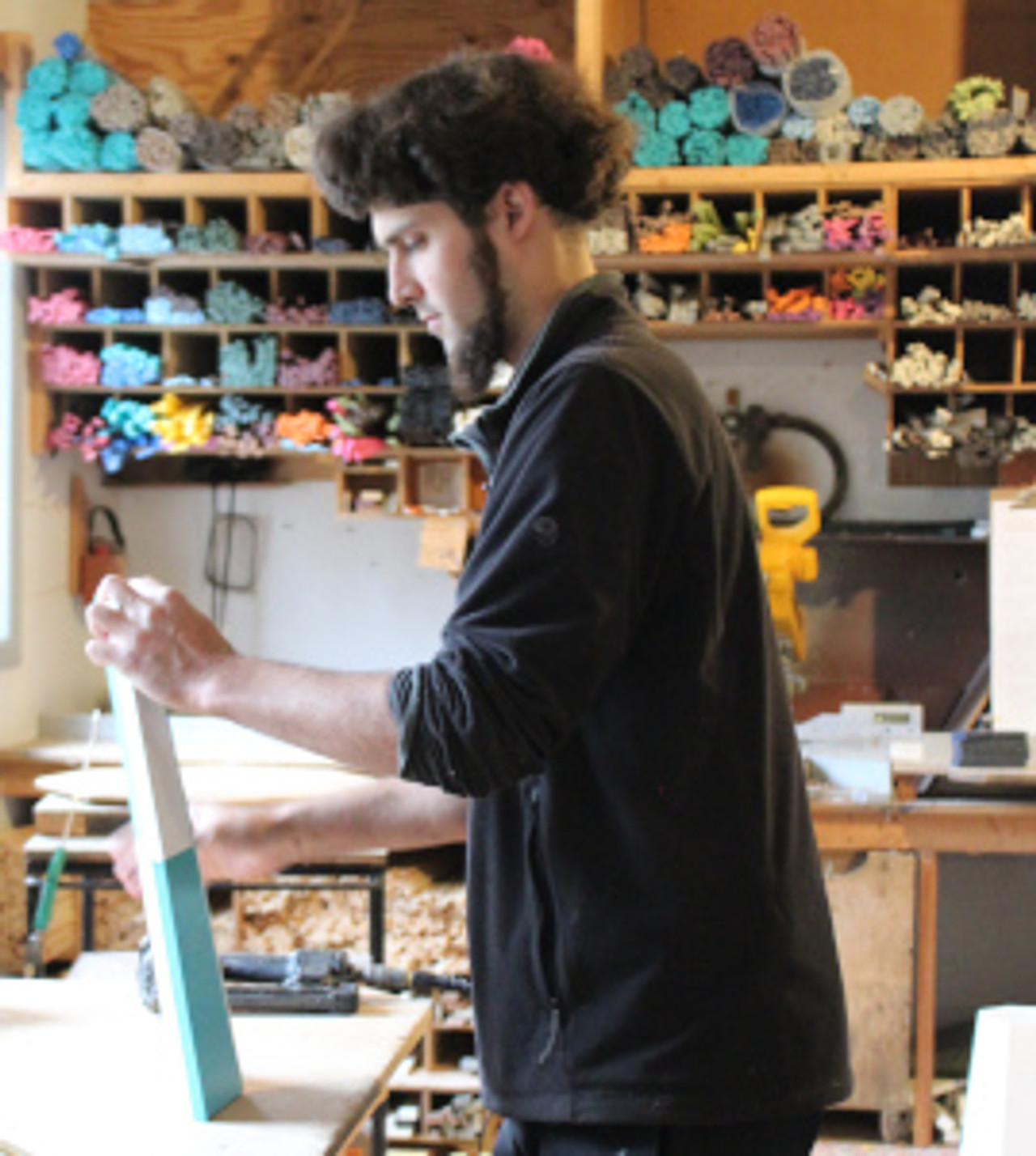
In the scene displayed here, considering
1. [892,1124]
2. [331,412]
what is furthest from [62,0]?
[892,1124]

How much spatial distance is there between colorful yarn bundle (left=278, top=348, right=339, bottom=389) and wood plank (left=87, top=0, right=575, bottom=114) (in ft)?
3.12

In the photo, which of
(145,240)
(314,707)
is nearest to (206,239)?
(145,240)

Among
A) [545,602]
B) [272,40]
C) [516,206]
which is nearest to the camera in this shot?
[545,602]

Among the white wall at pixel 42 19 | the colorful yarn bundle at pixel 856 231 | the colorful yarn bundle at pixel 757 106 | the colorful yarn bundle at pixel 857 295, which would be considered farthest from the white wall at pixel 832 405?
the white wall at pixel 42 19

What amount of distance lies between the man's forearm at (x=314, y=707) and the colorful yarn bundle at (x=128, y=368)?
2997 mm

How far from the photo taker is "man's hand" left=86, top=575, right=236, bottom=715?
1.50 metres

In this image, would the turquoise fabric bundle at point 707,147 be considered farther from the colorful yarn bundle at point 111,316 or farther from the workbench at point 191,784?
the workbench at point 191,784

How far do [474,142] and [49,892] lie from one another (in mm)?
1711

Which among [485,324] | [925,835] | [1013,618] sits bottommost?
[925,835]

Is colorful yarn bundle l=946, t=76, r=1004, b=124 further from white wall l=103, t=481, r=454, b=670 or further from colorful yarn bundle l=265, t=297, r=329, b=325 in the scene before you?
white wall l=103, t=481, r=454, b=670

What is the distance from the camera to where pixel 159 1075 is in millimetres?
1774

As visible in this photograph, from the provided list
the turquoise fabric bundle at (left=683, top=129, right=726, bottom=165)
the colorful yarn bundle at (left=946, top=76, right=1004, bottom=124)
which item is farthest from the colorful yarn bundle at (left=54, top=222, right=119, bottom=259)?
the colorful yarn bundle at (left=946, top=76, right=1004, bottom=124)

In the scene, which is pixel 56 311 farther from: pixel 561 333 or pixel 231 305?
pixel 561 333

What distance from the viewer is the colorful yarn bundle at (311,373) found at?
14.1 feet
